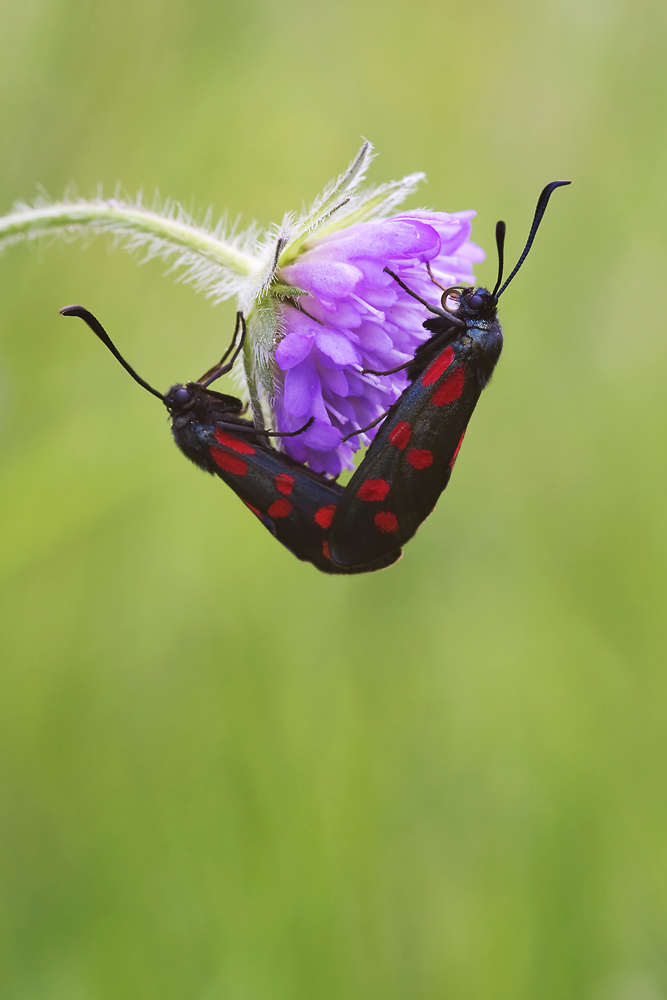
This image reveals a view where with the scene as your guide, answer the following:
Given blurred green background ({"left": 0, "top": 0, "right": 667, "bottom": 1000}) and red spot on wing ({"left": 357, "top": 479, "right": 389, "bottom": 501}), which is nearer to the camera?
red spot on wing ({"left": 357, "top": 479, "right": 389, "bottom": 501})

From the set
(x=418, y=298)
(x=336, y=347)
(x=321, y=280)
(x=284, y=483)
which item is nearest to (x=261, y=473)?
(x=284, y=483)

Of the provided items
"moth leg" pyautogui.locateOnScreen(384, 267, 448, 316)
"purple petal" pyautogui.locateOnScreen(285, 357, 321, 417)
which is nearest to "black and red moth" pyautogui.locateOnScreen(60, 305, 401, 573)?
"purple petal" pyautogui.locateOnScreen(285, 357, 321, 417)

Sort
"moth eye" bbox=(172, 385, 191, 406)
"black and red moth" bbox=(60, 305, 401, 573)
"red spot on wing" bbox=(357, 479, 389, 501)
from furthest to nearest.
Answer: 1. "moth eye" bbox=(172, 385, 191, 406)
2. "black and red moth" bbox=(60, 305, 401, 573)
3. "red spot on wing" bbox=(357, 479, 389, 501)

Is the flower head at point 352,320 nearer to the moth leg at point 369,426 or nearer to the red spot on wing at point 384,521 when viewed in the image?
the moth leg at point 369,426

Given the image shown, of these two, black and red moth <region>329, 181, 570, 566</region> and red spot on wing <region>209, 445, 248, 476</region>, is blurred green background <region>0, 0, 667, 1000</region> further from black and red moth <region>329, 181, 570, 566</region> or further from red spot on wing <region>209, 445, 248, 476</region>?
black and red moth <region>329, 181, 570, 566</region>

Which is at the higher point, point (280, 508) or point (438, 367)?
point (438, 367)

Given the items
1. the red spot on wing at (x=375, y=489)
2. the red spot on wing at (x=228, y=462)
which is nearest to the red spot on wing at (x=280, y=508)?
the red spot on wing at (x=228, y=462)

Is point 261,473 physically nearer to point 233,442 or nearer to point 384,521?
point 233,442
